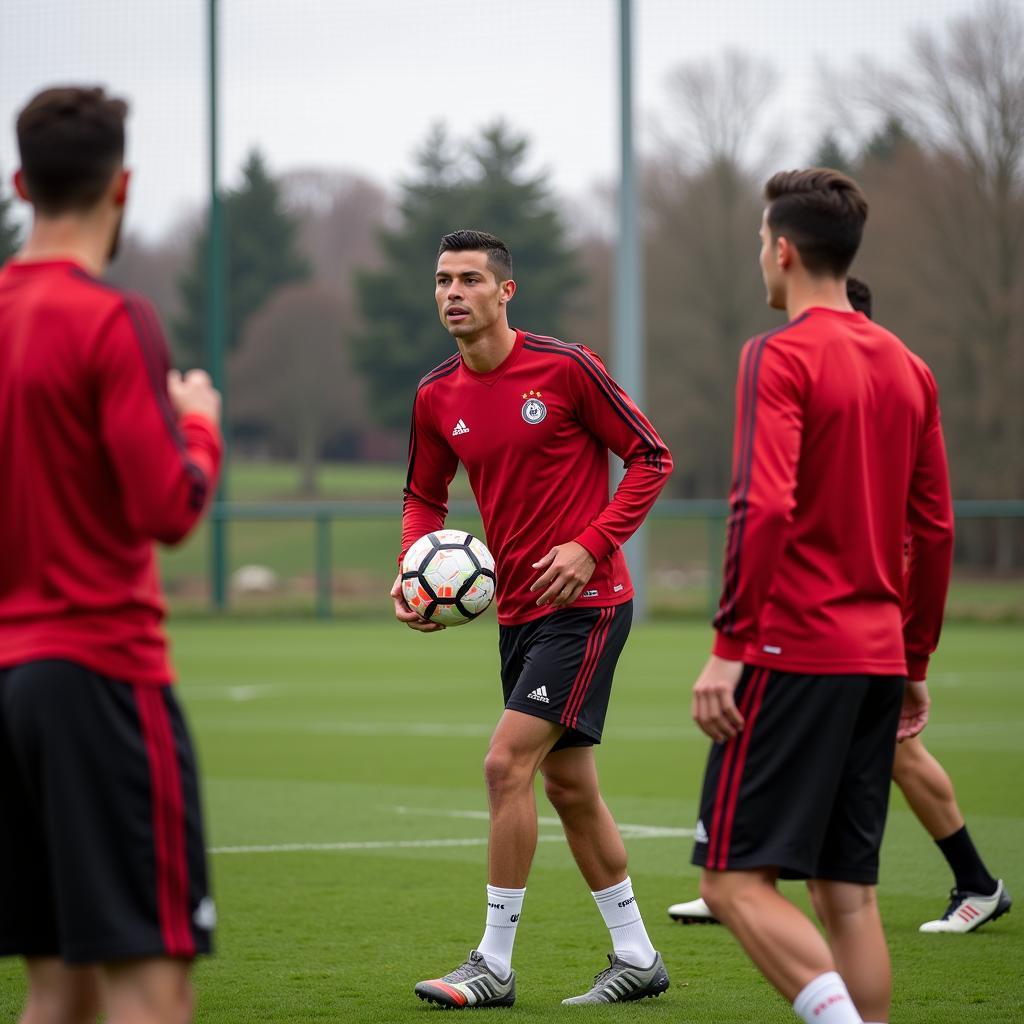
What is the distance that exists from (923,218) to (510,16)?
11.9 metres

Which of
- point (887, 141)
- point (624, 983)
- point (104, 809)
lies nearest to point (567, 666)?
point (624, 983)

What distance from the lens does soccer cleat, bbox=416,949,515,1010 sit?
17.4ft

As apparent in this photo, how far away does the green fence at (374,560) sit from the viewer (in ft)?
88.1

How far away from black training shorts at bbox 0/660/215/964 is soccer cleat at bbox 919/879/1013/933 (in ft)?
12.4

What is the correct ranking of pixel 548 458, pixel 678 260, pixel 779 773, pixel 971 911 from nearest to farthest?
pixel 779 773
pixel 548 458
pixel 971 911
pixel 678 260

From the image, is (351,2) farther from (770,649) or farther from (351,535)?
(770,649)

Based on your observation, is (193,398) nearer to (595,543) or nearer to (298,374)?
(595,543)

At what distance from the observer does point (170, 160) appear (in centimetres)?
2756

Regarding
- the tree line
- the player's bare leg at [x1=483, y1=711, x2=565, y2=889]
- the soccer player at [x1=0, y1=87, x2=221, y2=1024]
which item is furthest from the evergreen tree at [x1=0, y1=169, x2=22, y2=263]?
the soccer player at [x1=0, y1=87, x2=221, y2=1024]

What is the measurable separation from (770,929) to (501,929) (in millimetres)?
1751

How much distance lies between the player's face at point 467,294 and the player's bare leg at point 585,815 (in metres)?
1.51

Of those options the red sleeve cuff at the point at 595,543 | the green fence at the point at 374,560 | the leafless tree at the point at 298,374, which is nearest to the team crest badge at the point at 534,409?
the red sleeve cuff at the point at 595,543

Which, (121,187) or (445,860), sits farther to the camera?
(445,860)

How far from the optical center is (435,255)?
144 feet
